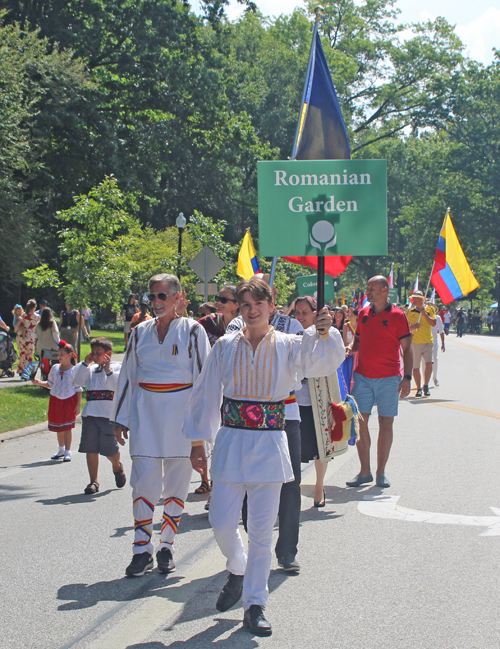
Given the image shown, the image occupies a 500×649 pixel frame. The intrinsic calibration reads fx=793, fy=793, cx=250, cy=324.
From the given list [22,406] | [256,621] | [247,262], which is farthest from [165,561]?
[247,262]

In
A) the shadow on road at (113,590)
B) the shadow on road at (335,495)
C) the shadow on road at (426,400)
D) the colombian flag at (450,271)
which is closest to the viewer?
the shadow on road at (113,590)

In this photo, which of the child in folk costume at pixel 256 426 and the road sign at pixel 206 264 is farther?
the road sign at pixel 206 264

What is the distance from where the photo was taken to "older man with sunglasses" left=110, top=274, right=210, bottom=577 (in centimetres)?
503

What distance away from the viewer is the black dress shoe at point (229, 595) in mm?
4289

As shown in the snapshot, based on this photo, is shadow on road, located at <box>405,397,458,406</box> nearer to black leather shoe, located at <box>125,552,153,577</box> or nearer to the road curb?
the road curb

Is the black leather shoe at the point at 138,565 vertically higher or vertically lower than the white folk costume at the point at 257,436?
lower

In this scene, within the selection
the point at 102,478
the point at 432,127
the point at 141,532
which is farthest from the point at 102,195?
the point at 432,127

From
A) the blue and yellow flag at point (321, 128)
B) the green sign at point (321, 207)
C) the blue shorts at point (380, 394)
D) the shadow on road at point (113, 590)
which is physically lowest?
the shadow on road at point (113, 590)

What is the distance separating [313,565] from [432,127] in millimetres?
55740

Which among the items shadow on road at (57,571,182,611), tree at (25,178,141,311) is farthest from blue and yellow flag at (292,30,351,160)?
tree at (25,178,141,311)

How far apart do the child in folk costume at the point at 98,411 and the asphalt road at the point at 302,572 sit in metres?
0.26

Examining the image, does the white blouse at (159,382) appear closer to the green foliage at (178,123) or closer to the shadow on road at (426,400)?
the shadow on road at (426,400)

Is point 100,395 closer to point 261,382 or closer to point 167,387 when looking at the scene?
point 167,387

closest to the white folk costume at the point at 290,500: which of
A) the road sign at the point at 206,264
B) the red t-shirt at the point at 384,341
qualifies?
the red t-shirt at the point at 384,341
